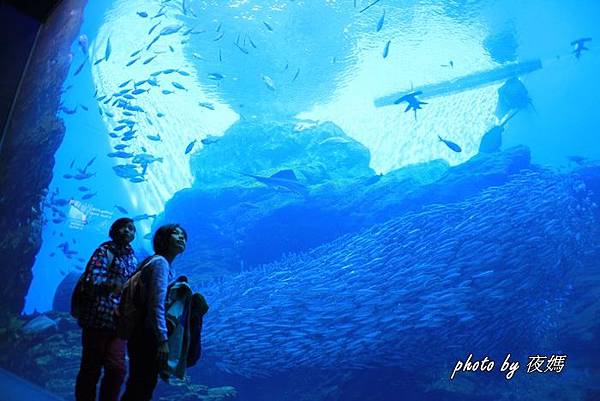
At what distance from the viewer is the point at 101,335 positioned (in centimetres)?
251

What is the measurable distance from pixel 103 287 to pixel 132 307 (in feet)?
1.85

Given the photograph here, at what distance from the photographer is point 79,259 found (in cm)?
1131

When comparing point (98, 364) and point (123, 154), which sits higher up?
point (123, 154)

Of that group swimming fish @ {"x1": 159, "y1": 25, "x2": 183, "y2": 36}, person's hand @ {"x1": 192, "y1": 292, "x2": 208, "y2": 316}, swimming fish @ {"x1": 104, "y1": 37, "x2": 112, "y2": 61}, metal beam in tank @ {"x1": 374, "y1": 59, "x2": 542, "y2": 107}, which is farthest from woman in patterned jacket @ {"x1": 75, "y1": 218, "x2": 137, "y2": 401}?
swimming fish @ {"x1": 104, "y1": 37, "x2": 112, "y2": 61}

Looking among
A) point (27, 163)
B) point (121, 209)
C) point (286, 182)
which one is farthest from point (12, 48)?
point (286, 182)

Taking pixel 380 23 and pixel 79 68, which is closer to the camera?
pixel 380 23

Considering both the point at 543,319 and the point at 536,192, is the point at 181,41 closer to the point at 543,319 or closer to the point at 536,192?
the point at 536,192

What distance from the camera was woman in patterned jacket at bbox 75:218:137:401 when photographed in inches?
98.3

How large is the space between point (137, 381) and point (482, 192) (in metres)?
4.51

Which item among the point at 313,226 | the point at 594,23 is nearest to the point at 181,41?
the point at 313,226

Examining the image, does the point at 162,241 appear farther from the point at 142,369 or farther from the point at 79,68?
→ the point at 79,68

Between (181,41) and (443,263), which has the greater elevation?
(181,41)

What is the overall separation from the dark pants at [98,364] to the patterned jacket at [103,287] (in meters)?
0.07

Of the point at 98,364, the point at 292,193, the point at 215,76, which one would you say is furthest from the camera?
the point at 215,76
